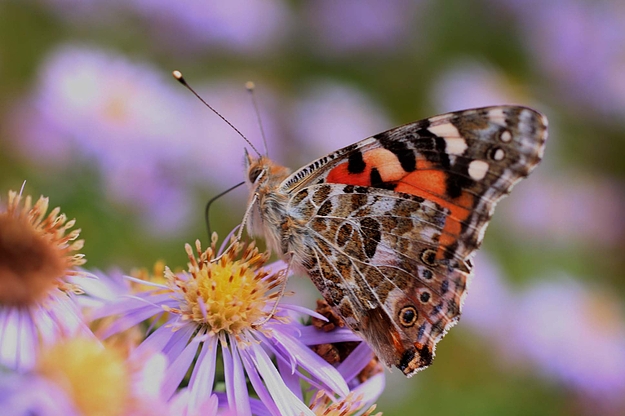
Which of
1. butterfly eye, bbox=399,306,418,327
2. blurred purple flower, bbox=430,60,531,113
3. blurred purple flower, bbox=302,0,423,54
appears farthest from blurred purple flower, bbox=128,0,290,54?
butterfly eye, bbox=399,306,418,327

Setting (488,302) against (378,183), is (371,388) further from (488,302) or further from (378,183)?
(488,302)

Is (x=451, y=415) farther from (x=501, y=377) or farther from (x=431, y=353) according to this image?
(x=431, y=353)

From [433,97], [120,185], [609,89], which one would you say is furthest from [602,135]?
[120,185]

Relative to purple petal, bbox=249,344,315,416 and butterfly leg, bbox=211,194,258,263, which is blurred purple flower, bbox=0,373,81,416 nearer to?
purple petal, bbox=249,344,315,416

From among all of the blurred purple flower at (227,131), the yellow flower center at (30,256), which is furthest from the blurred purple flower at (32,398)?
the blurred purple flower at (227,131)

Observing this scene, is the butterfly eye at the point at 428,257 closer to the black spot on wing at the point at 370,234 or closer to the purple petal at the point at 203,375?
the black spot on wing at the point at 370,234

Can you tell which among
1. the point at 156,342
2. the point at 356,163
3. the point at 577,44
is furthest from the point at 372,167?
the point at 577,44
